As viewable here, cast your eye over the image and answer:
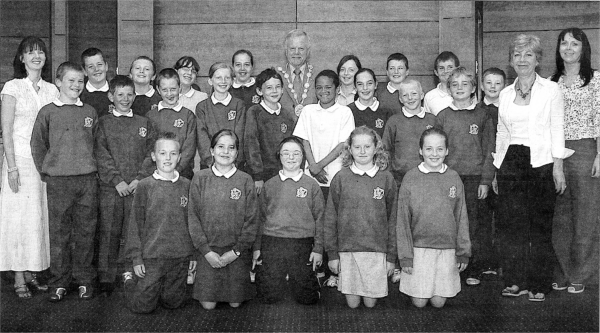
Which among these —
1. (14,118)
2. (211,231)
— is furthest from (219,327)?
(14,118)

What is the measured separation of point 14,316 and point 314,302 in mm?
1486

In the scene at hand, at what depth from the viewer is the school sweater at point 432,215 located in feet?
10.9

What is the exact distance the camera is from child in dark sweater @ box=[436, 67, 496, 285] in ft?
12.1

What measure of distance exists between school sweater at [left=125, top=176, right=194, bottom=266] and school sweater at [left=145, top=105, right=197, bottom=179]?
41 centimetres

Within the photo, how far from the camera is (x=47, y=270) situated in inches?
154

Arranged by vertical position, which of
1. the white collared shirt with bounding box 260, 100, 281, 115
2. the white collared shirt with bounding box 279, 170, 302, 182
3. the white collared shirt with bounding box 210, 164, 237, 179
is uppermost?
the white collared shirt with bounding box 260, 100, 281, 115

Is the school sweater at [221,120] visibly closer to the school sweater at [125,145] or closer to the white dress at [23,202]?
the school sweater at [125,145]

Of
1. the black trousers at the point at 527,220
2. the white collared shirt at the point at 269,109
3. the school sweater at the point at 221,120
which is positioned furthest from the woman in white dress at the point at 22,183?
the black trousers at the point at 527,220

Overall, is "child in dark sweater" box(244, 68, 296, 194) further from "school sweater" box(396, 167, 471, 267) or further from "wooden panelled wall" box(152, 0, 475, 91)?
"wooden panelled wall" box(152, 0, 475, 91)

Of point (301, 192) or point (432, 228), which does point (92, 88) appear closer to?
point (301, 192)

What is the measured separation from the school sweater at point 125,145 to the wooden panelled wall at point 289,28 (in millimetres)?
1605

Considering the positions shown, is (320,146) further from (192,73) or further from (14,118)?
(14,118)

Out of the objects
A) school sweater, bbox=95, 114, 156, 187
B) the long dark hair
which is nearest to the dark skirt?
school sweater, bbox=95, 114, 156, 187

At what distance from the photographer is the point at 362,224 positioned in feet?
11.0
